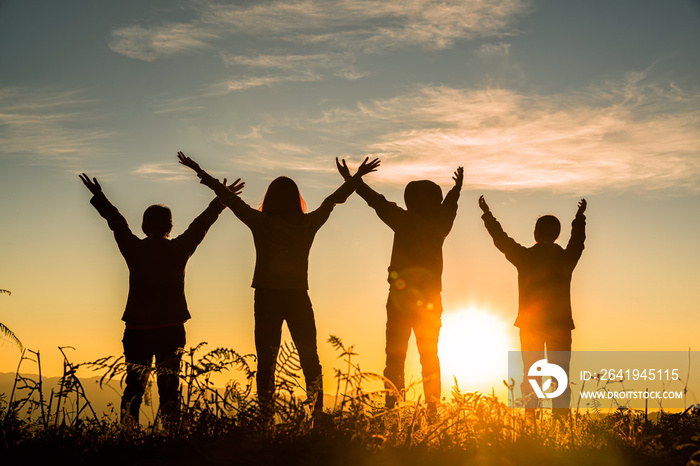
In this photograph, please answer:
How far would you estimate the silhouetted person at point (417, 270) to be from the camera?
853 centimetres

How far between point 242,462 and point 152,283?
4170 millimetres

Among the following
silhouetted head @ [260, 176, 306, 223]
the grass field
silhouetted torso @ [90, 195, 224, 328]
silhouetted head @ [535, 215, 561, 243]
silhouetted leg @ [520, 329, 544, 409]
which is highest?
silhouetted head @ [535, 215, 561, 243]

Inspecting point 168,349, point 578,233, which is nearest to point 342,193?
point 168,349

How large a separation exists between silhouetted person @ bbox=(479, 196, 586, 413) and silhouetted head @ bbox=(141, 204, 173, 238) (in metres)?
5.12

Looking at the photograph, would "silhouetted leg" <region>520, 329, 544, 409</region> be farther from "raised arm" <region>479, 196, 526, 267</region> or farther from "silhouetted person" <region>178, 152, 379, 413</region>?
"silhouetted person" <region>178, 152, 379, 413</region>

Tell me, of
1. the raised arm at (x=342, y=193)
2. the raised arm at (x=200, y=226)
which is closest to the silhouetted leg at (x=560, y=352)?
the raised arm at (x=342, y=193)

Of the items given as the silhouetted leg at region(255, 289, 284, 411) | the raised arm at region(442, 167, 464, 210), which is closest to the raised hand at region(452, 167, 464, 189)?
the raised arm at region(442, 167, 464, 210)

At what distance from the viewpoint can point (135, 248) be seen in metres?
8.02

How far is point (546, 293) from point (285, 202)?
4257mm

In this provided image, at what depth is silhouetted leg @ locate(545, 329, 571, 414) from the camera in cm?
946

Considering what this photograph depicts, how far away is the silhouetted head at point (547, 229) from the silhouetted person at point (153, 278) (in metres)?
4.97

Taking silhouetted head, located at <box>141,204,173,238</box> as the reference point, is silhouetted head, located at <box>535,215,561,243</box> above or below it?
above

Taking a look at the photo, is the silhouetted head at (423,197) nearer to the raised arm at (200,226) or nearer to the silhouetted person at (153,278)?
the raised arm at (200,226)

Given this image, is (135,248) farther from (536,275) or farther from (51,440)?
(536,275)
